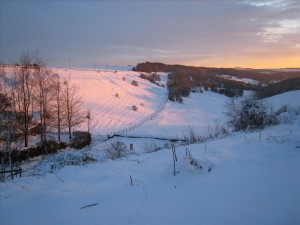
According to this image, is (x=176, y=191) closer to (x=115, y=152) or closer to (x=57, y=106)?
(x=115, y=152)

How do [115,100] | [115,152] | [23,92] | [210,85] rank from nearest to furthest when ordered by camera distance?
[115,152]
[23,92]
[115,100]
[210,85]

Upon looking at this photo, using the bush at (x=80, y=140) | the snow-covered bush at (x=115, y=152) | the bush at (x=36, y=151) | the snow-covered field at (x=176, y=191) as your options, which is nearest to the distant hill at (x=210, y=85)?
the bush at (x=80, y=140)

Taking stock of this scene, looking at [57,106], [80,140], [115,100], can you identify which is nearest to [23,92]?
[57,106]

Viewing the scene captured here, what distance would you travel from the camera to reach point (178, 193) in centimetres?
416

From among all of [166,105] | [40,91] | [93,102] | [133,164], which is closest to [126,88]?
[166,105]

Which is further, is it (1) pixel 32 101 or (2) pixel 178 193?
(1) pixel 32 101

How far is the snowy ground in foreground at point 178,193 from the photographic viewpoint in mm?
3422

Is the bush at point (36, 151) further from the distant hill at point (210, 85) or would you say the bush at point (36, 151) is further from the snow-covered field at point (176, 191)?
the distant hill at point (210, 85)

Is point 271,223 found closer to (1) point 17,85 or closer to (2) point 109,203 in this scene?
(2) point 109,203

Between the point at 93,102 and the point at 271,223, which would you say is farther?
the point at 93,102

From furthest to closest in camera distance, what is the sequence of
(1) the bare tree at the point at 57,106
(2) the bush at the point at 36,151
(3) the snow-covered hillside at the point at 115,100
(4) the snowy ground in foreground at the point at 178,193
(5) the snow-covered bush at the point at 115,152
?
(3) the snow-covered hillside at the point at 115,100, (1) the bare tree at the point at 57,106, (2) the bush at the point at 36,151, (5) the snow-covered bush at the point at 115,152, (4) the snowy ground in foreground at the point at 178,193

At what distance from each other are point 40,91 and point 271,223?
30353 mm

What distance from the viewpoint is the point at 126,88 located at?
227ft

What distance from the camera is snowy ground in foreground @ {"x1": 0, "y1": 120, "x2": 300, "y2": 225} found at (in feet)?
11.2
